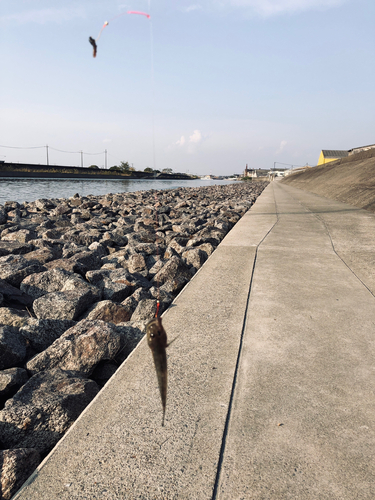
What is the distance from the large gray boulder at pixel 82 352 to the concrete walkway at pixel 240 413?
42 centimetres

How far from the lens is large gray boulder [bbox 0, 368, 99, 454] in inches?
70.0

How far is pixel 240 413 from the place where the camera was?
1.55 meters

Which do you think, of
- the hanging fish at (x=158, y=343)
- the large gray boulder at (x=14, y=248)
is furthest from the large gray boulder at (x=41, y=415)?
the large gray boulder at (x=14, y=248)

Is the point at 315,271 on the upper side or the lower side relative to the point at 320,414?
upper

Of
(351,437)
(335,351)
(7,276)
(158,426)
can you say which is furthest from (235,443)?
(7,276)

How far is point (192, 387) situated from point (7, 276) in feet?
10.7

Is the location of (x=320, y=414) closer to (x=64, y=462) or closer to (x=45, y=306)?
(x=64, y=462)

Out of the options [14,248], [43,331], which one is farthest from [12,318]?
[14,248]

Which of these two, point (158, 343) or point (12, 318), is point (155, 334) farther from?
point (12, 318)

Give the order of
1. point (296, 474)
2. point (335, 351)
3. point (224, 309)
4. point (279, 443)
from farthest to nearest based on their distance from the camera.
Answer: point (224, 309) → point (335, 351) → point (279, 443) → point (296, 474)

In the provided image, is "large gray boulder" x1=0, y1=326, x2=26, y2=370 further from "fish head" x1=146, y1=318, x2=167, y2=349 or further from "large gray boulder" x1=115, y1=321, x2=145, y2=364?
"fish head" x1=146, y1=318, x2=167, y2=349

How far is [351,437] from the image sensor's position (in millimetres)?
1416

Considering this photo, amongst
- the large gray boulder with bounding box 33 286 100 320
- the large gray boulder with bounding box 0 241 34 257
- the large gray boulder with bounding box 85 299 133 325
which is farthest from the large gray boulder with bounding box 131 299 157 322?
the large gray boulder with bounding box 0 241 34 257

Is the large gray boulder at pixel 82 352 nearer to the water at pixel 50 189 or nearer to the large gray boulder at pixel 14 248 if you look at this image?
the large gray boulder at pixel 14 248
